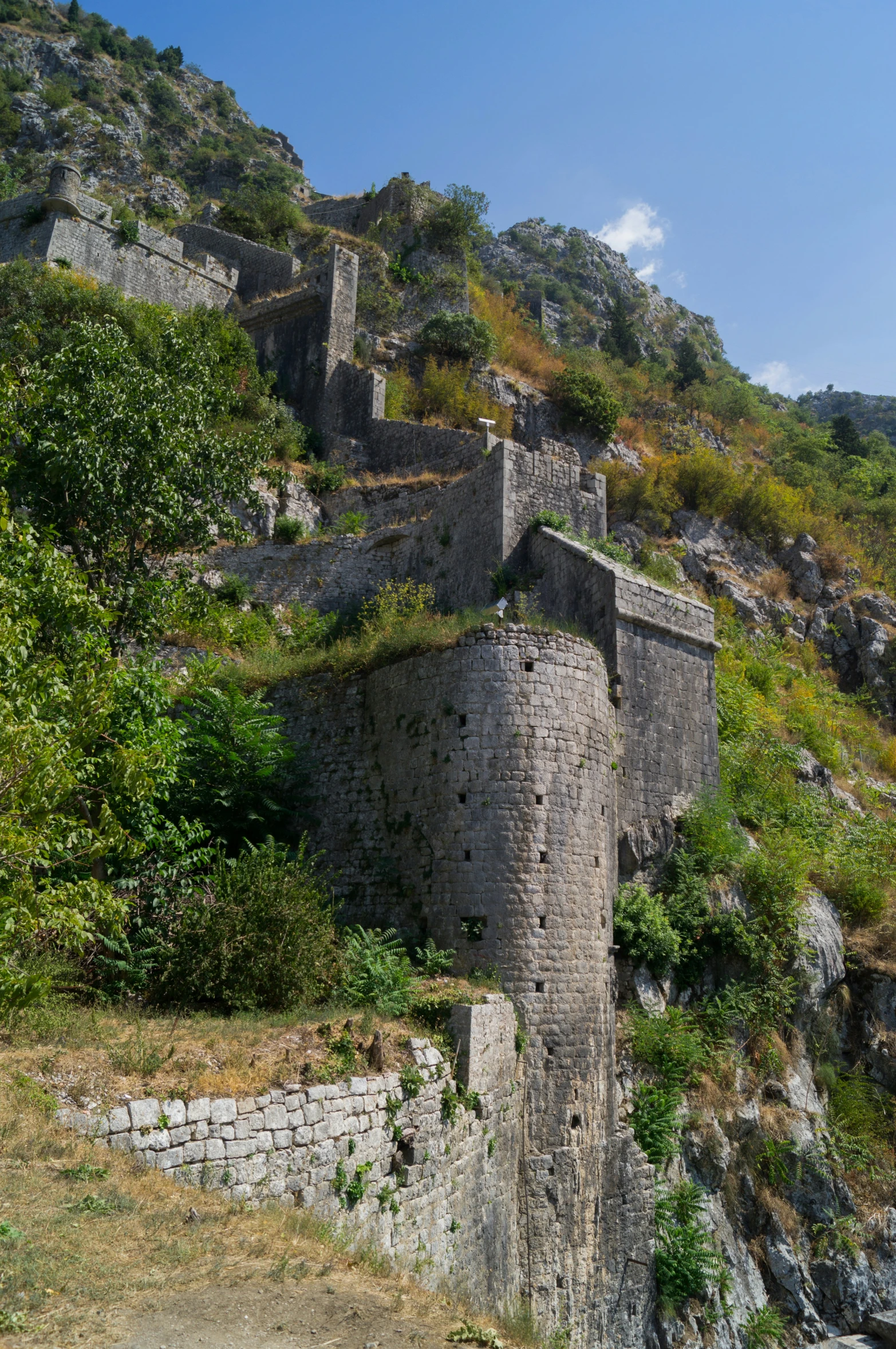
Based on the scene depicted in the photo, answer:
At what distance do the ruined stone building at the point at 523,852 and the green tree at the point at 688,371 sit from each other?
26568mm

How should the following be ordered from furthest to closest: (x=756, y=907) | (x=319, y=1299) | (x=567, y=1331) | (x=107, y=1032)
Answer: (x=756, y=907) → (x=567, y=1331) → (x=107, y=1032) → (x=319, y=1299)

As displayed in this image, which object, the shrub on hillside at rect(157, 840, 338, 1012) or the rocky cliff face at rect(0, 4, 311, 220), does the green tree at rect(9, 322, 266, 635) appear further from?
the rocky cliff face at rect(0, 4, 311, 220)

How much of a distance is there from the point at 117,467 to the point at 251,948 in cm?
875

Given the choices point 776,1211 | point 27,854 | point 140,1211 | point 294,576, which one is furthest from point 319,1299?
point 294,576

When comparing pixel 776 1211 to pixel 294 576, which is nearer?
pixel 776 1211

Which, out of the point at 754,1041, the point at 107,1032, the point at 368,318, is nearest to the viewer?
the point at 107,1032

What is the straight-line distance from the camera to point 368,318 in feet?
100

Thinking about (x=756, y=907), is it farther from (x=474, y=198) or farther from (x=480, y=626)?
(x=474, y=198)

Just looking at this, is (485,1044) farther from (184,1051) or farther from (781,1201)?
(781,1201)

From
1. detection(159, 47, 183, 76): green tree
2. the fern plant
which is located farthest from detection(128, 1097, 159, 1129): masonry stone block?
detection(159, 47, 183, 76): green tree

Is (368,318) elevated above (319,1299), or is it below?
above

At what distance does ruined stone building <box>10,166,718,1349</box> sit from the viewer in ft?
31.2

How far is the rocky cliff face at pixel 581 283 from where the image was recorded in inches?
2420

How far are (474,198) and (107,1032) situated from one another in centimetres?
3297
